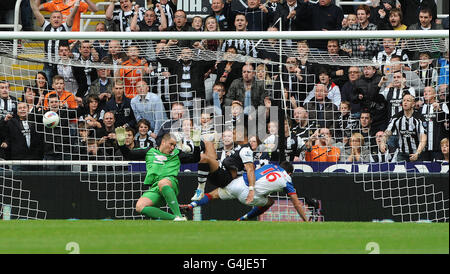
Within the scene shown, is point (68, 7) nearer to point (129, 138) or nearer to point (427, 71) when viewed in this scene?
point (129, 138)

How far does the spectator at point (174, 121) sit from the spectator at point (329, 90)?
203 centimetres

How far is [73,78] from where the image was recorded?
49.4 ft

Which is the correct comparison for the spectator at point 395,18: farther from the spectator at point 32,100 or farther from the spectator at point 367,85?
the spectator at point 32,100

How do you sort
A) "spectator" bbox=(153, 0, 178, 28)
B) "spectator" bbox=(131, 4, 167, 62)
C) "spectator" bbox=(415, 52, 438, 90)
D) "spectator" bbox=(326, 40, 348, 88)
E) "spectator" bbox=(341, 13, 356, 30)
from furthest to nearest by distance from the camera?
"spectator" bbox=(153, 0, 178, 28), "spectator" bbox=(131, 4, 167, 62), "spectator" bbox=(341, 13, 356, 30), "spectator" bbox=(326, 40, 348, 88), "spectator" bbox=(415, 52, 438, 90)

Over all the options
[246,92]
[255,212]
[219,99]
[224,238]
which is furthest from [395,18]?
[224,238]

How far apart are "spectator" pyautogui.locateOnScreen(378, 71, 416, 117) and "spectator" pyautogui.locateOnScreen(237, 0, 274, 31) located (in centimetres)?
271

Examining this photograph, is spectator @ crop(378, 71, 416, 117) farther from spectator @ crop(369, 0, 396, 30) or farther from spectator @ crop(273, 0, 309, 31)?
spectator @ crop(273, 0, 309, 31)

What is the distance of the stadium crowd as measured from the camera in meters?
14.2

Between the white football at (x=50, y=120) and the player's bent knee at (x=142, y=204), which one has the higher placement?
the white football at (x=50, y=120)

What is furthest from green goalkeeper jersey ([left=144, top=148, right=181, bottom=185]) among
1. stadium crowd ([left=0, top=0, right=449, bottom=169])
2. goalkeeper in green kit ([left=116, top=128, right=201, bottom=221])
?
stadium crowd ([left=0, top=0, right=449, bottom=169])

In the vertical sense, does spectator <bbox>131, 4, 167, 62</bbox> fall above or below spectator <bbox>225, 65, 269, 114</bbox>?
above

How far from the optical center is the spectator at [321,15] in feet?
52.9

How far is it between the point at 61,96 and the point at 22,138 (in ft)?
3.08

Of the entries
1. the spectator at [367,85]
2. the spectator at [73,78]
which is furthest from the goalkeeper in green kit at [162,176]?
the spectator at [367,85]
